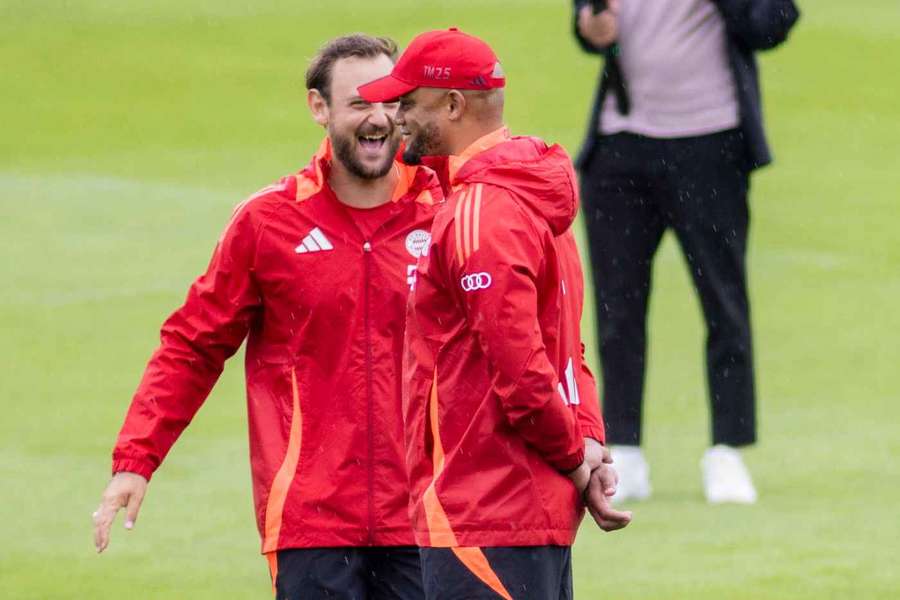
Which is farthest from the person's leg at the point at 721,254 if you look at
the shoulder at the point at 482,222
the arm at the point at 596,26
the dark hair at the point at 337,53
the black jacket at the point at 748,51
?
the shoulder at the point at 482,222

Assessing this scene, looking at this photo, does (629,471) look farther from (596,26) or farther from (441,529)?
(441,529)

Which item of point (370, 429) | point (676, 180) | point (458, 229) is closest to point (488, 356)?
point (458, 229)

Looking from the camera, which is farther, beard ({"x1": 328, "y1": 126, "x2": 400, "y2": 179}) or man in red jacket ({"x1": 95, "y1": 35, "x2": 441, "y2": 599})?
beard ({"x1": 328, "y1": 126, "x2": 400, "y2": 179})

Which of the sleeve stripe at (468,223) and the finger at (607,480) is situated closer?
the sleeve stripe at (468,223)

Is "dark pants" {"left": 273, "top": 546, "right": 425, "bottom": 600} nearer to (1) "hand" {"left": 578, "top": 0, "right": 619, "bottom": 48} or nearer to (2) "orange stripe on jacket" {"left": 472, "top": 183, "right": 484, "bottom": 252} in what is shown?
(2) "orange stripe on jacket" {"left": 472, "top": 183, "right": 484, "bottom": 252}

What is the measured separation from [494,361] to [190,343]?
1385 millimetres

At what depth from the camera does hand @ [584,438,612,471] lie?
209 inches

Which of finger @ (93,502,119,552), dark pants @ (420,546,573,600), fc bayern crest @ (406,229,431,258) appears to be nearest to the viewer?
dark pants @ (420,546,573,600)

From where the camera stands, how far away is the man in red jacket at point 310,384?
603 centimetres

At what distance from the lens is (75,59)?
969 inches

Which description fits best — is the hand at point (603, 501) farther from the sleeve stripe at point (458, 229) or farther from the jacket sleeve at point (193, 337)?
the jacket sleeve at point (193, 337)

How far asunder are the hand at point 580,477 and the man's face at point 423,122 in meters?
0.84

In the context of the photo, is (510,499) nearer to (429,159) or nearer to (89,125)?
(429,159)

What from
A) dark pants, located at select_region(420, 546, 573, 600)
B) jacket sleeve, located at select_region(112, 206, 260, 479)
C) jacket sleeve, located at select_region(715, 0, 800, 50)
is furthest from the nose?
jacket sleeve, located at select_region(715, 0, 800, 50)
